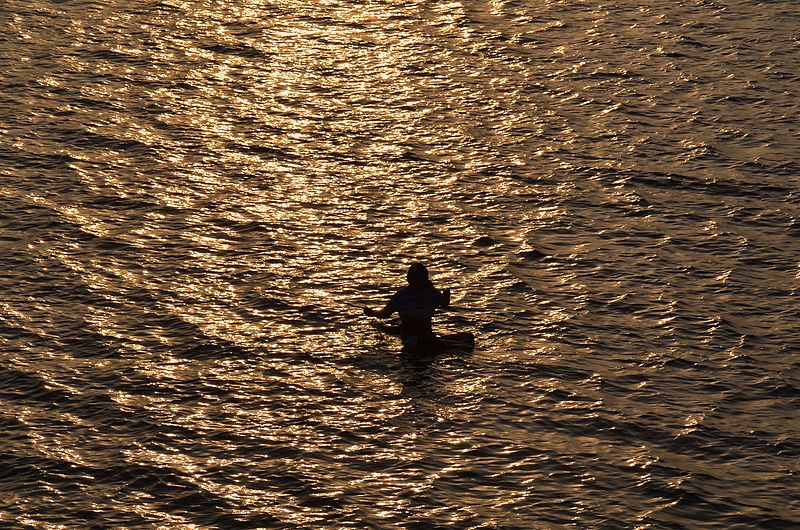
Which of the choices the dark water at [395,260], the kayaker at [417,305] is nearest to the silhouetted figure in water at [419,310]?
the kayaker at [417,305]

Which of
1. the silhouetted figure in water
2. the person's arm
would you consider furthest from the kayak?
the person's arm

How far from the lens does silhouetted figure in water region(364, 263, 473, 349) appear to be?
28969mm

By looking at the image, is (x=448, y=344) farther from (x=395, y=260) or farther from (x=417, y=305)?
(x=395, y=260)

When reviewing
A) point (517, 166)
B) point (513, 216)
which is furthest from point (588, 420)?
point (517, 166)

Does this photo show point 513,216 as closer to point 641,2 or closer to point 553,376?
point 553,376

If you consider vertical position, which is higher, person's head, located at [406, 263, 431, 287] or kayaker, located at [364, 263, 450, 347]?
person's head, located at [406, 263, 431, 287]

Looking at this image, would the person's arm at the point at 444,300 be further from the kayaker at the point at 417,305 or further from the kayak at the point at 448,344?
the kayak at the point at 448,344

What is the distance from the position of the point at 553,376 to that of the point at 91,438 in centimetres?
941

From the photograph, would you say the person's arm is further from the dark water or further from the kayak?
the dark water

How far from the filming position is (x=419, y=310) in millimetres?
29016

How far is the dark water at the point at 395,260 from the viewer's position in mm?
25516

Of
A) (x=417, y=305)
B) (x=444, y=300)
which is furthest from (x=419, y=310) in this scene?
(x=444, y=300)

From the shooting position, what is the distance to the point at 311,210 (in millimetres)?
35969

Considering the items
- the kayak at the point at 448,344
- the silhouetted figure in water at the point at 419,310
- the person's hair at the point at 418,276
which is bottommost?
the kayak at the point at 448,344
